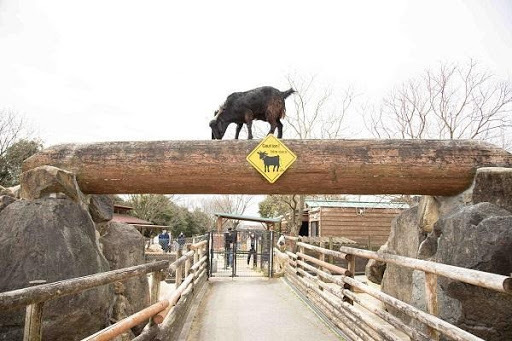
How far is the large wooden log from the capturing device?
441 centimetres

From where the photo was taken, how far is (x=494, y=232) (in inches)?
121

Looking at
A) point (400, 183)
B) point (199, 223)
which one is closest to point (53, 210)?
point (400, 183)

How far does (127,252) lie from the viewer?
5078mm

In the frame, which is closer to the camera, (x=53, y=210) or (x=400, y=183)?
(x=53, y=210)

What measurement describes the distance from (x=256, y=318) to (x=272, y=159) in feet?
9.48

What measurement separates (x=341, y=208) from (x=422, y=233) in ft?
58.2

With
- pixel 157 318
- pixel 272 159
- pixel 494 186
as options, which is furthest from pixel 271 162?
pixel 494 186

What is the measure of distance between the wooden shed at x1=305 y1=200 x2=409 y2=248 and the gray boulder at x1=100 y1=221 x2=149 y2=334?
17528 millimetres

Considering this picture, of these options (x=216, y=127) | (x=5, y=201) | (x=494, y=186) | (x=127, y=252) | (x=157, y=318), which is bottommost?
(x=157, y=318)

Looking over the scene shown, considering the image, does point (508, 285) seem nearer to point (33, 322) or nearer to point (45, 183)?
point (33, 322)

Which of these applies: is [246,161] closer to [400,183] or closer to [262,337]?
[400,183]

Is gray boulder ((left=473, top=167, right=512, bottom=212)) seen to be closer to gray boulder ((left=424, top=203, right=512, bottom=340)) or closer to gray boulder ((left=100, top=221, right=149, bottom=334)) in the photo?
gray boulder ((left=424, top=203, right=512, bottom=340))

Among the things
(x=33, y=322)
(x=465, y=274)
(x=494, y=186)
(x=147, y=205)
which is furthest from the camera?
(x=147, y=205)

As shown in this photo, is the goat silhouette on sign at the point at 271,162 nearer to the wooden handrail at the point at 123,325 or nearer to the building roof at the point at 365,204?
the wooden handrail at the point at 123,325
